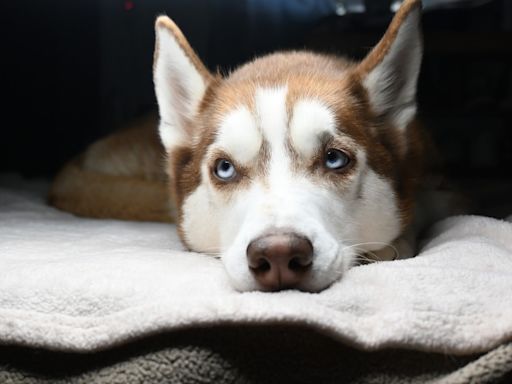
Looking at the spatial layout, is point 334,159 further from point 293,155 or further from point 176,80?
point 176,80

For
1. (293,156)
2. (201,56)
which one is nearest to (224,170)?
(293,156)

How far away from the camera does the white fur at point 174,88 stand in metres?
1.92

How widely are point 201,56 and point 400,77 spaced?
6.17 ft

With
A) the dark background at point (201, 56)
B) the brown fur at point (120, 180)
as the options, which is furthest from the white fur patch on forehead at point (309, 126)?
the dark background at point (201, 56)

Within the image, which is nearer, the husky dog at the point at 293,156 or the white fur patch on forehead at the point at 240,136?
the husky dog at the point at 293,156

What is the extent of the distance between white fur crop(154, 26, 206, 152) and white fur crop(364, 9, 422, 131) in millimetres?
540

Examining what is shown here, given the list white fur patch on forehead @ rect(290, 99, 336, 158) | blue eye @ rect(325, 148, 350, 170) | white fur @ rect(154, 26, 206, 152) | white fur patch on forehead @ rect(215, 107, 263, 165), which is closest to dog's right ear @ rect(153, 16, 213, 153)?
white fur @ rect(154, 26, 206, 152)

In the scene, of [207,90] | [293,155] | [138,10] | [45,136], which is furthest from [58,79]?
[293,155]

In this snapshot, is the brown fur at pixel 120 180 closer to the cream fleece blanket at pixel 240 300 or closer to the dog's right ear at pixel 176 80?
the dog's right ear at pixel 176 80

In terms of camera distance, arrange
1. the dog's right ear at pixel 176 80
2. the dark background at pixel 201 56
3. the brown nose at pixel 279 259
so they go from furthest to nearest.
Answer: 1. the dark background at pixel 201 56
2. the dog's right ear at pixel 176 80
3. the brown nose at pixel 279 259

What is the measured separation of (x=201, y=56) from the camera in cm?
354

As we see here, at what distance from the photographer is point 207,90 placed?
1.94 m

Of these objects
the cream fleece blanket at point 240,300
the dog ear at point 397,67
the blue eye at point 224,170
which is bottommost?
the cream fleece blanket at point 240,300

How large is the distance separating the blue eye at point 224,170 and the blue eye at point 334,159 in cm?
26
